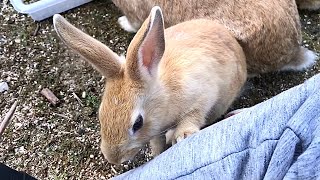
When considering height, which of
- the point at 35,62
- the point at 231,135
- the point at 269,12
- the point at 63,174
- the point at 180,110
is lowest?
the point at 63,174

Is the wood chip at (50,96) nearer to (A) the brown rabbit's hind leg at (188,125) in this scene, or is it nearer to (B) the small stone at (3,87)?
(B) the small stone at (3,87)

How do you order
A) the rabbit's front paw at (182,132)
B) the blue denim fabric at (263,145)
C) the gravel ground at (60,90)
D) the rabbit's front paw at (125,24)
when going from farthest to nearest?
the rabbit's front paw at (125,24) < the gravel ground at (60,90) < the rabbit's front paw at (182,132) < the blue denim fabric at (263,145)

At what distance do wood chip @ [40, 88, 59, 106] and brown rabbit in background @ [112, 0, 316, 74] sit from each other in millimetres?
443

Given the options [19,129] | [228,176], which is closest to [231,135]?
[228,176]

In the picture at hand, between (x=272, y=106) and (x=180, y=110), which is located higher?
(x=272, y=106)

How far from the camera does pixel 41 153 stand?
6.59ft

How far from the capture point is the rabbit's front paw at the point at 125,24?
2211 millimetres

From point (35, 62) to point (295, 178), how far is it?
1333 mm

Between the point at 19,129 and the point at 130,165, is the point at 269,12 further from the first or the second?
the point at 19,129

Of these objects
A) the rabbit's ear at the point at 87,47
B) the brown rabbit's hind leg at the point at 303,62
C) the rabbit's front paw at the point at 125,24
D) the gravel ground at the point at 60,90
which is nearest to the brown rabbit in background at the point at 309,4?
the gravel ground at the point at 60,90

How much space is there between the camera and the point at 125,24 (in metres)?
2.24

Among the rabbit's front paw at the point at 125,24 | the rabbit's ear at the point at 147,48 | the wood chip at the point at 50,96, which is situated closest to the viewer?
the rabbit's ear at the point at 147,48

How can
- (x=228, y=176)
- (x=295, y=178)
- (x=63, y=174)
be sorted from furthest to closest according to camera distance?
(x=63, y=174)
(x=228, y=176)
(x=295, y=178)

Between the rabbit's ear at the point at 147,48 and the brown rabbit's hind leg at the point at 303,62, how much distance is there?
0.69m
